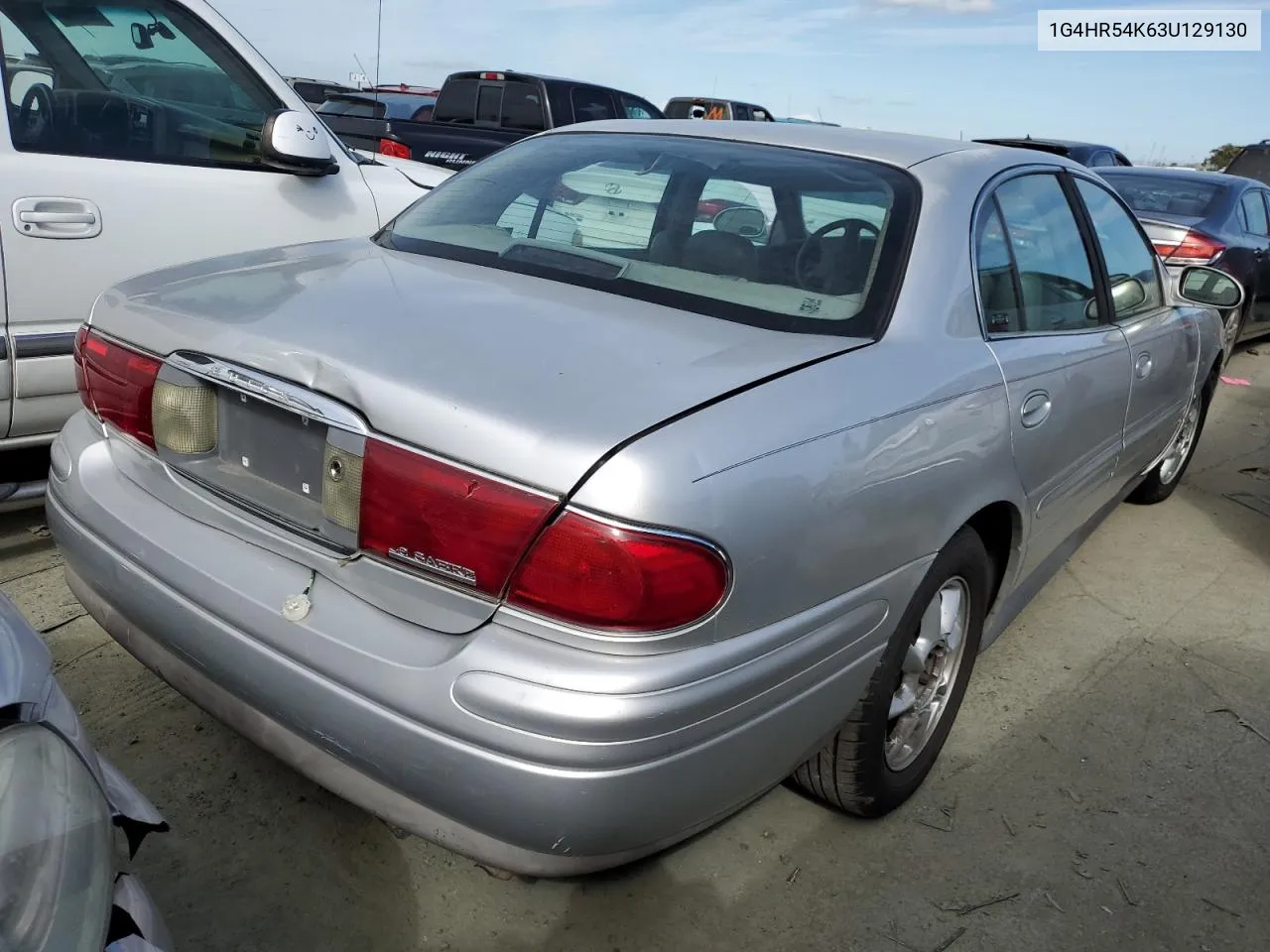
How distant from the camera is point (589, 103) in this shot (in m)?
9.86

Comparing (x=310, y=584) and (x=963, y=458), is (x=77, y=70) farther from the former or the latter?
(x=963, y=458)

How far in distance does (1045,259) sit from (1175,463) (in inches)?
96.7

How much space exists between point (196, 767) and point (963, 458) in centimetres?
185

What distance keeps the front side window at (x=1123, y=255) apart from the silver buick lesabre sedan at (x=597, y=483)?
0.67m

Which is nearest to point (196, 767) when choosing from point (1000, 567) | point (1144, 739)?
point (1000, 567)

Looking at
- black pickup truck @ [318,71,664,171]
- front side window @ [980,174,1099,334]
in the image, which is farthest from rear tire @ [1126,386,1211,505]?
black pickup truck @ [318,71,664,171]

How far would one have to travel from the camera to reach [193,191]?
3.62 meters

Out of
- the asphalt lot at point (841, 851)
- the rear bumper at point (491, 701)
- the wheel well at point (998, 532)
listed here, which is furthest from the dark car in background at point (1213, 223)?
the rear bumper at point (491, 701)

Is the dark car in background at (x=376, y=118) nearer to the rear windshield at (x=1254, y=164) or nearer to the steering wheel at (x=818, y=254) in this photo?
the steering wheel at (x=818, y=254)

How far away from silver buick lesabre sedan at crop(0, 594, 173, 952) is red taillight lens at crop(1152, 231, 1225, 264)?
7.73 m

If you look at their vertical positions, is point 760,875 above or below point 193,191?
below

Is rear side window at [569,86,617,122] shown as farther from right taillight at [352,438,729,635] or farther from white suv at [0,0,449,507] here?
right taillight at [352,438,729,635]

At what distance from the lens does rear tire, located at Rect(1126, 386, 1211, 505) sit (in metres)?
4.71

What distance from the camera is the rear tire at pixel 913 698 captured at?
2.17 m
